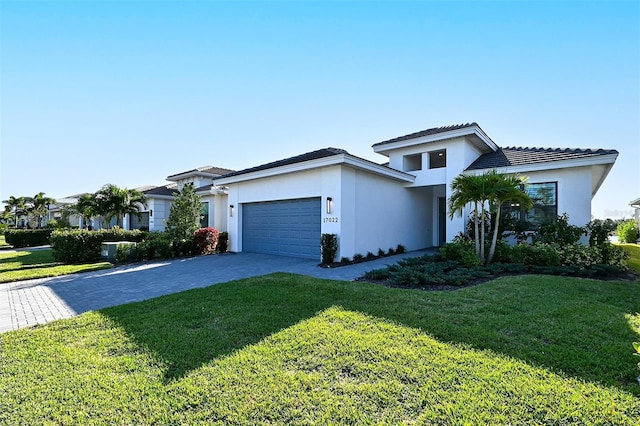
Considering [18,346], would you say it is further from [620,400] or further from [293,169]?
[293,169]

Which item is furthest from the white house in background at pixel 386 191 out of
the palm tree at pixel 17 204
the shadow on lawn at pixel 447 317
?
the palm tree at pixel 17 204

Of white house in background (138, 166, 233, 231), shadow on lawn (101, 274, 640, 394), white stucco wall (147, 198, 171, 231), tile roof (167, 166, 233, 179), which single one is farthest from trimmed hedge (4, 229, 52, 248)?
shadow on lawn (101, 274, 640, 394)

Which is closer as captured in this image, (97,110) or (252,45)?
(252,45)

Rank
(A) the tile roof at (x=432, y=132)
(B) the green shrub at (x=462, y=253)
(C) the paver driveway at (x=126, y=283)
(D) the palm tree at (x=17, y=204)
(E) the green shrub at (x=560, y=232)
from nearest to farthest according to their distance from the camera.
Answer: (C) the paver driveway at (x=126, y=283) → (B) the green shrub at (x=462, y=253) → (E) the green shrub at (x=560, y=232) → (A) the tile roof at (x=432, y=132) → (D) the palm tree at (x=17, y=204)

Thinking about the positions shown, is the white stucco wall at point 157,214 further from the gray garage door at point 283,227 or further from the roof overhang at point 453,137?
the roof overhang at point 453,137

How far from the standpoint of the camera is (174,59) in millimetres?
11273

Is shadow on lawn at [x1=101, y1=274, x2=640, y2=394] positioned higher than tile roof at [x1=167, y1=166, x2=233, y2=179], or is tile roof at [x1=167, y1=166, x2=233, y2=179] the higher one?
tile roof at [x1=167, y1=166, x2=233, y2=179]

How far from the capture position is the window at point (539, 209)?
42.0 feet

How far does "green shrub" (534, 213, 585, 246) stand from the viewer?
36.2 ft

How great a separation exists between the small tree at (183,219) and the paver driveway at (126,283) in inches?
87.7

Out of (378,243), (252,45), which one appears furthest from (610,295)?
(252,45)

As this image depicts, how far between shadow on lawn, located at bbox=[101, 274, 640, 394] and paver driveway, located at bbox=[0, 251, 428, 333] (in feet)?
3.68

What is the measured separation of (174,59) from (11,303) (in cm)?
911

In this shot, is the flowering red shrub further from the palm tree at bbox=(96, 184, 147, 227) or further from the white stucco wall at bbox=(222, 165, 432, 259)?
the palm tree at bbox=(96, 184, 147, 227)
